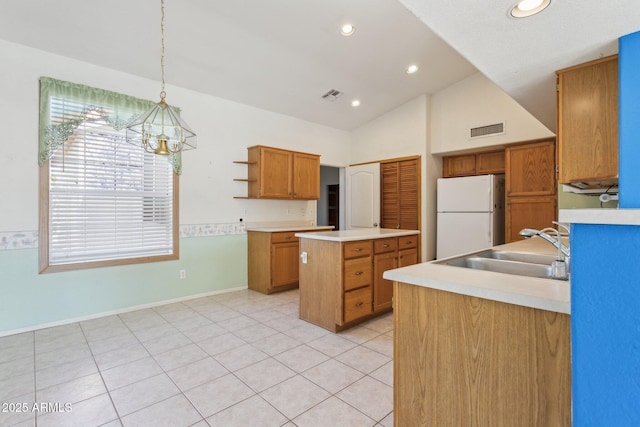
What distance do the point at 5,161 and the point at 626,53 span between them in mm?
4369

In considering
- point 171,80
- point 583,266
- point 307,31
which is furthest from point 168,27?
point 583,266

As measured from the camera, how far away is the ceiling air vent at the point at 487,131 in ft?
14.8

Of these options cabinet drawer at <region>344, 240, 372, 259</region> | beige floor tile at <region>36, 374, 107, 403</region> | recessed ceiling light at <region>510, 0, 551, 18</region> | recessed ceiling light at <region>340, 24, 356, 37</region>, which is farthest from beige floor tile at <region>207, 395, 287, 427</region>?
recessed ceiling light at <region>340, 24, 356, 37</region>

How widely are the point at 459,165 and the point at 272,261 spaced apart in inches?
146

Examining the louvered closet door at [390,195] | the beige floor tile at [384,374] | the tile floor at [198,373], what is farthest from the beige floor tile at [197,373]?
the louvered closet door at [390,195]

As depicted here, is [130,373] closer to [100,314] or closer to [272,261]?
[100,314]

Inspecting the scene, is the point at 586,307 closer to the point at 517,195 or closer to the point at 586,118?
the point at 586,118

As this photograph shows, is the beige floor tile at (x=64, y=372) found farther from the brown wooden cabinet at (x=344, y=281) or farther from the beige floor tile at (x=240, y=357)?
the brown wooden cabinet at (x=344, y=281)

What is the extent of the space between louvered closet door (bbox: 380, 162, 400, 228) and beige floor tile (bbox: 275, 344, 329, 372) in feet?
11.3

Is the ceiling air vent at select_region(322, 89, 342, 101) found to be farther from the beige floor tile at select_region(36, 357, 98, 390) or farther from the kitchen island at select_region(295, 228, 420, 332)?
the beige floor tile at select_region(36, 357, 98, 390)

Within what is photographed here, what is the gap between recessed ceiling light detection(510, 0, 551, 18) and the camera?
1039 mm

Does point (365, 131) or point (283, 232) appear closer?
point (283, 232)

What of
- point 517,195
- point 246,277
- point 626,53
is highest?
point 626,53

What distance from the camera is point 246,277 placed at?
14.8 ft
